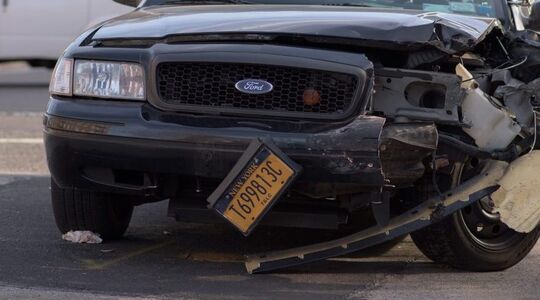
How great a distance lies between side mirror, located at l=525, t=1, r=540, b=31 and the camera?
5484 millimetres

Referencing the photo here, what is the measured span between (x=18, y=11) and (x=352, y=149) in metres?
10.7

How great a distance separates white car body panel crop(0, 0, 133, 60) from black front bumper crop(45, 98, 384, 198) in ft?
31.4

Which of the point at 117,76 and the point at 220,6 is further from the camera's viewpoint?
the point at 220,6

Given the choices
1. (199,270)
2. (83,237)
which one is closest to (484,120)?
(199,270)

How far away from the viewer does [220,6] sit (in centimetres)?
550

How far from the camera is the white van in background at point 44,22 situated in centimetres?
1411

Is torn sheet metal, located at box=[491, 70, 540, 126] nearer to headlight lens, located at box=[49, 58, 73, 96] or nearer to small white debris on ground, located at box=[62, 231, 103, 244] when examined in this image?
headlight lens, located at box=[49, 58, 73, 96]

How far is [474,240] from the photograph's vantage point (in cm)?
494

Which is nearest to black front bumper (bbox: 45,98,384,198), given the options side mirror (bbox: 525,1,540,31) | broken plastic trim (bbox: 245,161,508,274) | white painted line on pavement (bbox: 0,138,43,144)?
broken plastic trim (bbox: 245,161,508,274)

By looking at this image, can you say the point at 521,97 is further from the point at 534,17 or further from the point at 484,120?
the point at 534,17

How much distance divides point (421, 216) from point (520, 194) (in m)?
0.51

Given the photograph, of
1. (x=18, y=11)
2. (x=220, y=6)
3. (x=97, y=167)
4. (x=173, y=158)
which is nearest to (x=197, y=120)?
(x=173, y=158)

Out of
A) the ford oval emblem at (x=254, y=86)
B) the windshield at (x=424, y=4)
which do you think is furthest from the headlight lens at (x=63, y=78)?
the windshield at (x=424, y=4)

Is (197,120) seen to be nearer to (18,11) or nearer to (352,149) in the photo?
(352,149)
